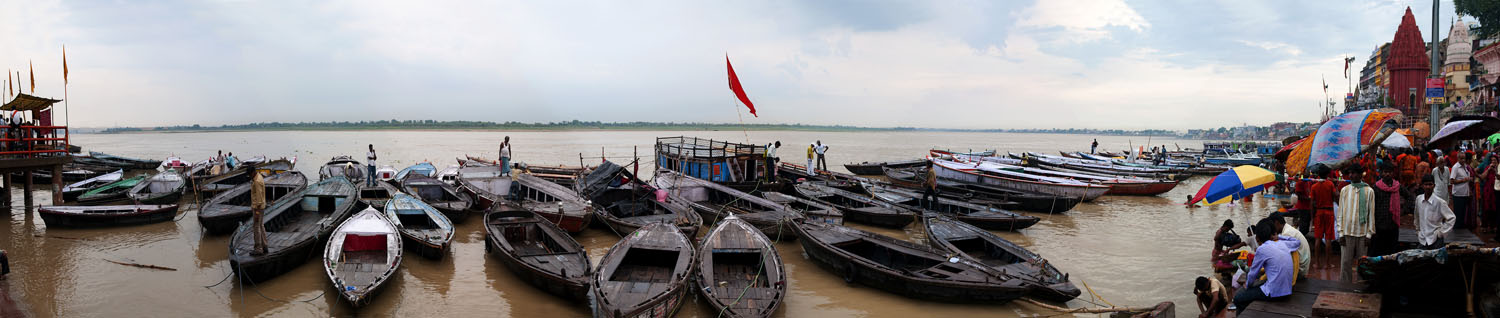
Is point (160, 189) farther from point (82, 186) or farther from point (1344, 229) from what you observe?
point (1344, 229)

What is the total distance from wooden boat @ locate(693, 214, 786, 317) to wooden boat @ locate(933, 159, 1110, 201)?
1384 centimetres

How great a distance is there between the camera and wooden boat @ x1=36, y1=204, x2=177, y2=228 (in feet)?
46.8

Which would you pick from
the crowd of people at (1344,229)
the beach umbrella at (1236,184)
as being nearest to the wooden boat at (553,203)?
the crowd of people at (1344,229)

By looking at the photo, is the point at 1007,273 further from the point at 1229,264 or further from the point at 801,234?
the point at 801,234

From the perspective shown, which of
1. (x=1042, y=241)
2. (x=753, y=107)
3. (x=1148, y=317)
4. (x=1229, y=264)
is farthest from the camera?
(x=753, y=107)

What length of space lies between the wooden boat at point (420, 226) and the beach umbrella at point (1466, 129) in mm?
16468

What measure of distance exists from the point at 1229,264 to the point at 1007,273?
306 cm

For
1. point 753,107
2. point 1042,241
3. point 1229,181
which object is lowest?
point 1042,241

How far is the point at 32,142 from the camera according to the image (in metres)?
15.5

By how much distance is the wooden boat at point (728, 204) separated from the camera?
44.8 ft

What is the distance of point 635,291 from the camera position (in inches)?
322

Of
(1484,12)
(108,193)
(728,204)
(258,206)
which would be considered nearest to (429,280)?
(258,206)

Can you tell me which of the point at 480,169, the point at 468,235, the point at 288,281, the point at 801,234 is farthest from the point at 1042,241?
the point at 480,169

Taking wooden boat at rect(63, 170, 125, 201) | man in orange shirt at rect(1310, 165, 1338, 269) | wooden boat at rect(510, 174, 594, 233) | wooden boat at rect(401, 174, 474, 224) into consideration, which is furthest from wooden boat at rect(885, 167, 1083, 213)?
wooden boat at rect(63, 170, 125, 201)
